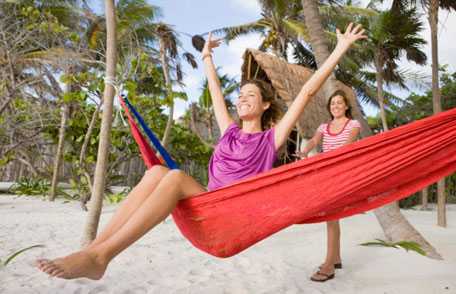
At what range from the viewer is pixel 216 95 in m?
1.72

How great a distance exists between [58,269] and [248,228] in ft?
1.93

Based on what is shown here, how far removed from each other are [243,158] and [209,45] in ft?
2.03

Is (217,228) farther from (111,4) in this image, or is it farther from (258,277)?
(111,4)

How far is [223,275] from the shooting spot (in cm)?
220

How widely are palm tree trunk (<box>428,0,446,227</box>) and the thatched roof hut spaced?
3.01 ft

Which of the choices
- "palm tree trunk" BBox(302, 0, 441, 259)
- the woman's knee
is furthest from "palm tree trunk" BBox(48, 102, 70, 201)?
the woman's knee

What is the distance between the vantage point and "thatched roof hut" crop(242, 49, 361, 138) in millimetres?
4161

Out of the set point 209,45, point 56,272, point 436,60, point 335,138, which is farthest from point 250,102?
point 436,60

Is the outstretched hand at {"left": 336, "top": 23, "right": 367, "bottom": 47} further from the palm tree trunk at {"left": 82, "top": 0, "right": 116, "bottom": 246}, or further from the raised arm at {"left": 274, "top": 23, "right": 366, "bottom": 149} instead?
the palm tree trunk at {"left": 82, "top": 0, "right": 116, "bottom": 246}

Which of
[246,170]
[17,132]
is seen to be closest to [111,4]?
[246,170]

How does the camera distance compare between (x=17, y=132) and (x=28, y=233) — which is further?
(x=17, y=132)

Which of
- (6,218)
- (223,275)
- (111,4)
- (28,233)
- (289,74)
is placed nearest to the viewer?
(223,275)

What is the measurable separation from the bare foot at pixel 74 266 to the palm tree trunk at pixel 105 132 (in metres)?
1.36

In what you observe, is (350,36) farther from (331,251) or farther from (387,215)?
(387,215)
